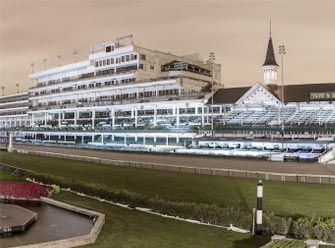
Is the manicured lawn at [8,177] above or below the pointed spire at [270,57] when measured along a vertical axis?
below

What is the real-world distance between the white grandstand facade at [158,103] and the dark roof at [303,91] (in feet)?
0.12

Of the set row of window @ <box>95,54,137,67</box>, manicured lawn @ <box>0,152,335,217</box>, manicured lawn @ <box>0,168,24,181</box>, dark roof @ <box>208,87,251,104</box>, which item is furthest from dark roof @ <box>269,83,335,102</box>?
manicured lawn @ <box>0,168,24,181</box>

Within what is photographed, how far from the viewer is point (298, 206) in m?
17.9

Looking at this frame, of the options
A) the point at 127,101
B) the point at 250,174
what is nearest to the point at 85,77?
the point at 127,101

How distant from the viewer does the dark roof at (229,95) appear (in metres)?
70.1

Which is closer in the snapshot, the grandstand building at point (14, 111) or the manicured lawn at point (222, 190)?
the manicured lawn at point (222, 190)

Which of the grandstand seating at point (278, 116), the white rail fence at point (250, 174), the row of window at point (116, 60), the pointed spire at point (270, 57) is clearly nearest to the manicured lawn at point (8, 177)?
the white rail fence at point (250, 174)

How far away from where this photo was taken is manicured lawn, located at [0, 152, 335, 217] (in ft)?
59.5

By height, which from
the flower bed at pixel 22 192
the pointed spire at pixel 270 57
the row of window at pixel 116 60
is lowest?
the flower bed at pixel 22 192

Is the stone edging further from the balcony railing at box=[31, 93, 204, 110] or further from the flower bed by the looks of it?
the balcony railing at box=[31, 93, 204, 110]

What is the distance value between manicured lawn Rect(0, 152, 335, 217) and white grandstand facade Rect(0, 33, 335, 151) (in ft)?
89.9

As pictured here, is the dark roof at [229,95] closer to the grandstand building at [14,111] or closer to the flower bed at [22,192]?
the flower bed at [22,192]

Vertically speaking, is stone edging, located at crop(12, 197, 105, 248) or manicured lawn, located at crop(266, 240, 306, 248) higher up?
manicured lawn, located at crop(266, 240, 306, 248)

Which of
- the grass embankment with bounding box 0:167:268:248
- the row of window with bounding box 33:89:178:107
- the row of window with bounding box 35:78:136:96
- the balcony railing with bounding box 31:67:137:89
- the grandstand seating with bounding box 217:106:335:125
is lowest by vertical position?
the grass embankment with bounding box 0:167:268:248
